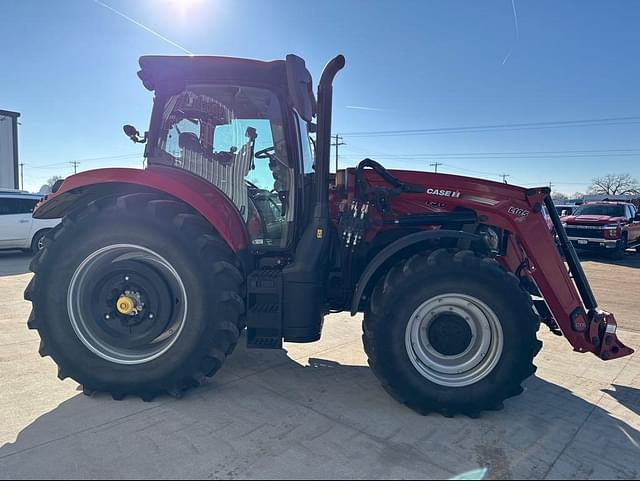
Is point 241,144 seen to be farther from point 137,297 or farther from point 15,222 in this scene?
point 15,222

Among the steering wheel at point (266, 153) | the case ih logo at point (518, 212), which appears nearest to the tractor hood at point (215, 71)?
the steering wheel at point (266, 153)

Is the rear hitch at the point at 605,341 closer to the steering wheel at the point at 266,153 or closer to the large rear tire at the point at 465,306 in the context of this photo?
the large rear tire at the point at 465,306

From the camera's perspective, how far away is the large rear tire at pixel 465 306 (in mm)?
2848

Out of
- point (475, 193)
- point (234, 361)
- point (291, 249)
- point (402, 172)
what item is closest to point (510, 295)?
point (475, 193)

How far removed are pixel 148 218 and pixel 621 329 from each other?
18.7ft

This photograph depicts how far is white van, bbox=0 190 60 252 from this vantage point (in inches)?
429

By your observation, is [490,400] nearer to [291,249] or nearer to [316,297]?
[316,297]

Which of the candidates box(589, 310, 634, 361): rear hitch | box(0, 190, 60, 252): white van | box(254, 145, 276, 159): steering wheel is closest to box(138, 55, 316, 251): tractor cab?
box(254, 145, 276, 159): steering wheel

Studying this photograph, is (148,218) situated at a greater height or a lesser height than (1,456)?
greater

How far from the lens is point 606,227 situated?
12938 mm

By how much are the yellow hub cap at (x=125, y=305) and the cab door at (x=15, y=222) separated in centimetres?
993

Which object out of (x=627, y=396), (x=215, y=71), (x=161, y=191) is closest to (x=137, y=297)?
(x=161, y=191)

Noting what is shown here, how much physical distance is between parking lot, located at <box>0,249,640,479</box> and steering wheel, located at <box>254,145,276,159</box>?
1.85m

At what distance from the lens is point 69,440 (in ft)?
8.29
